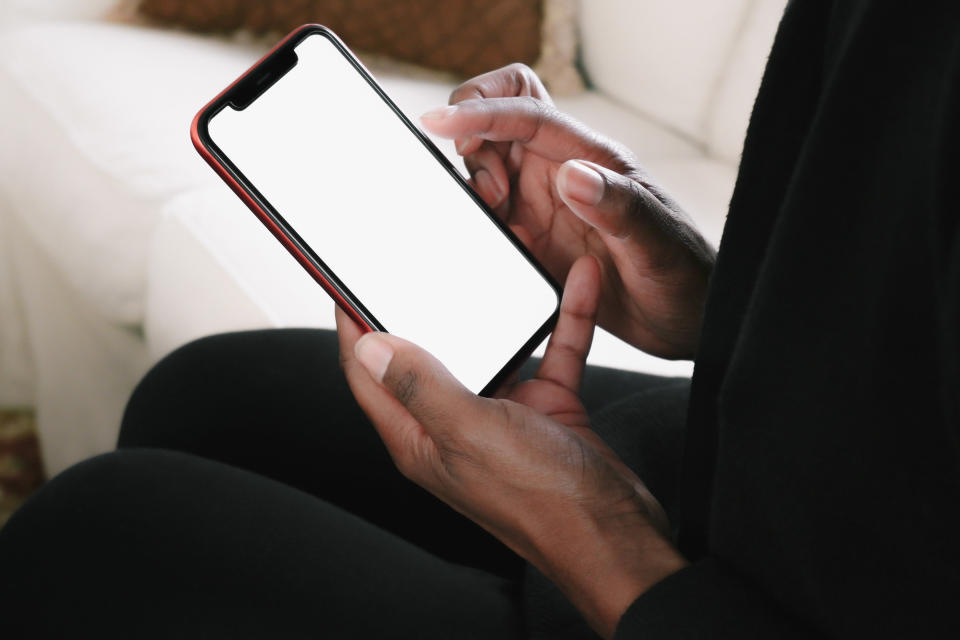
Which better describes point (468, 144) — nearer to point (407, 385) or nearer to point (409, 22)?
point (407, 385)

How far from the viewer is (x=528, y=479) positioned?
40 centimetres

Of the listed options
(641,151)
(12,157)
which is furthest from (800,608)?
(12,157)

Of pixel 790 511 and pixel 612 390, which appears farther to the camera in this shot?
pixel 612 390

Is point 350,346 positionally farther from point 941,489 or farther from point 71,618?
point 941,489

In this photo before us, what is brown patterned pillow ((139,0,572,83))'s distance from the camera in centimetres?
105

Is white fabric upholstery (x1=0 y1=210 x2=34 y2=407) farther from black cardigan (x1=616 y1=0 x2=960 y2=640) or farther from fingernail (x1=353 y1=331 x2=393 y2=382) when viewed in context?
A: black cardigan (x1=616 y1=0 x2=960 y2=640)

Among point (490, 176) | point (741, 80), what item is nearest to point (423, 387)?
point (490, 176)

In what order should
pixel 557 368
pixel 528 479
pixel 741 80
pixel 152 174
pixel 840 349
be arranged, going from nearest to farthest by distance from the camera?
pixel 840 349
pixel 528 479
pixel 557 368
pixel 152 174
pixel 741 80

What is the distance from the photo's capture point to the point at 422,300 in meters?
0.53

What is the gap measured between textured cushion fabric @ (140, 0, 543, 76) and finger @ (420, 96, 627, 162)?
55cm

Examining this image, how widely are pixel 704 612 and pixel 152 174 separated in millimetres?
688

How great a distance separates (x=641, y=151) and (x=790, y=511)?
2.58 ft

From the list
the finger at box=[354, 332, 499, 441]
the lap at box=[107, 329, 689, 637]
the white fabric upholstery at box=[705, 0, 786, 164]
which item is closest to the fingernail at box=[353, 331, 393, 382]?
the finger at box=[354, 332, 499, 441]

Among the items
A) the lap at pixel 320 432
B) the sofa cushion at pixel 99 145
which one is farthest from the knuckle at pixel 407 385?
the sofa cushion at pixel 99 145
